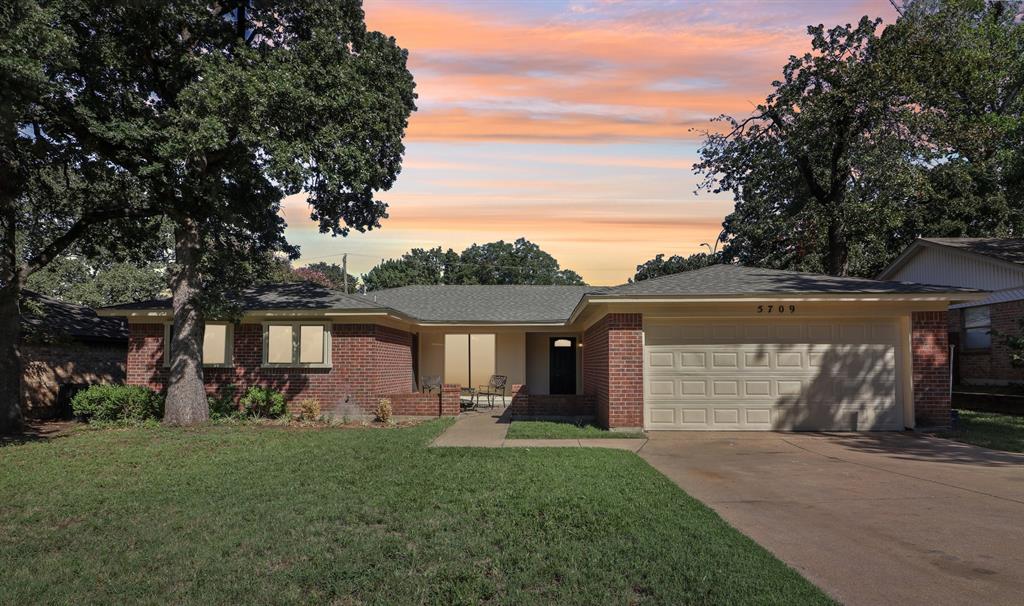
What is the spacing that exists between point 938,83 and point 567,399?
16.2m

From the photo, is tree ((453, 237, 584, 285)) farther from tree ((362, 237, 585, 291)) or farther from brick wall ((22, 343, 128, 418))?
brick wall ((22, 343, 128, 418))

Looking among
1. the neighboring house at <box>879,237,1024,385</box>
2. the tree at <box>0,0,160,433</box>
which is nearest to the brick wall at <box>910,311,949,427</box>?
the neighboring house at <box>879,237,1024,385</box>

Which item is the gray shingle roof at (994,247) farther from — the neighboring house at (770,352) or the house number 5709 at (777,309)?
the house number 5709 at (777,309)

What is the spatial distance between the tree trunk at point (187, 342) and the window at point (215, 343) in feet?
4.33

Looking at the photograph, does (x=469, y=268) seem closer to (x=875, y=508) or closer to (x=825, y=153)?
(x=825, y=153)

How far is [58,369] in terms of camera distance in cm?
2055

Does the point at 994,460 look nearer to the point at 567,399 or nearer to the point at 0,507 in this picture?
the point at 567,399

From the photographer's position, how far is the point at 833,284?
14523 mm

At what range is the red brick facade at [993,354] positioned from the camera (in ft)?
63.9

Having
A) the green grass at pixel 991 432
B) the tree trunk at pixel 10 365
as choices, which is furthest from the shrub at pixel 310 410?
the green grass at pixel 991 432

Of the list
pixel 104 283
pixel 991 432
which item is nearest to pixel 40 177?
pixel 991 432

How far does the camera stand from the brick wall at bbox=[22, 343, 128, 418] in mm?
19484

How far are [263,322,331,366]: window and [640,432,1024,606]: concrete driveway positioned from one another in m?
9.55

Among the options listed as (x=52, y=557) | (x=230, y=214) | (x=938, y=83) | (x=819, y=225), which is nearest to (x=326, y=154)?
(x=230, y=214)
